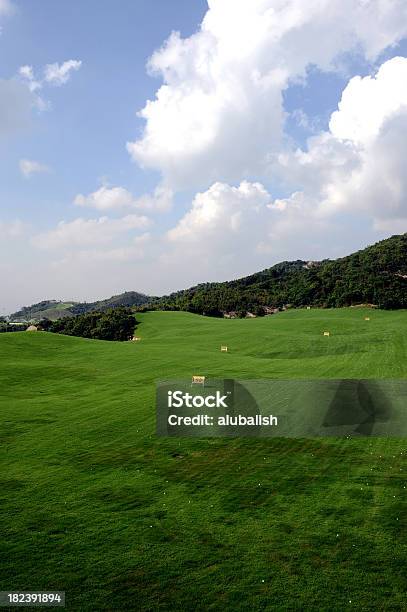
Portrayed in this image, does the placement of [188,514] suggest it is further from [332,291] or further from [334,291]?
[332,291]

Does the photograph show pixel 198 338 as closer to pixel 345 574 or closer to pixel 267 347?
pixel 267 347

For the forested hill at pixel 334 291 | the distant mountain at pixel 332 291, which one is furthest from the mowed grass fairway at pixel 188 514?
the distant mountain at pixel 332 291

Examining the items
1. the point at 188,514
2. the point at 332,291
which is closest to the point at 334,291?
the point at 332,291

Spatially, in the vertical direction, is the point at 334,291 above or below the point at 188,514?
above

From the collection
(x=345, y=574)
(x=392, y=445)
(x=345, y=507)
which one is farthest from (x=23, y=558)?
(x=392, y=445)

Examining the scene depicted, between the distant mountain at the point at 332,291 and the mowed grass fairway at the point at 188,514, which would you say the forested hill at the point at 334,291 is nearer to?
the distant mountain at the point at 332,291

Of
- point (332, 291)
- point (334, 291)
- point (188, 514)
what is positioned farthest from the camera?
point (332, 291)

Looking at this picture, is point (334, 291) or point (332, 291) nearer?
point (334, 291)

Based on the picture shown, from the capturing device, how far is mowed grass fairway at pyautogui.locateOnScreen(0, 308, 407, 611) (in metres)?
13.1

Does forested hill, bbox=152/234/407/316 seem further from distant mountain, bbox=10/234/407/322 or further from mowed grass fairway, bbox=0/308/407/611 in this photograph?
mowed grass fairway, bbox=0/308/407/611

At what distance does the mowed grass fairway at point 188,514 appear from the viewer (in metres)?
13.1

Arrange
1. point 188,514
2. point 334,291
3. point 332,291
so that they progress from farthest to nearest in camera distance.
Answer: point 332,291
point 334,291
point 188,514

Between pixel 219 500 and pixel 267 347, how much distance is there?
5395 centimetres

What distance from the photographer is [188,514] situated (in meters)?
17.2
